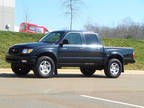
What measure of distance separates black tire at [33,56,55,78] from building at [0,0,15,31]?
6082 cm

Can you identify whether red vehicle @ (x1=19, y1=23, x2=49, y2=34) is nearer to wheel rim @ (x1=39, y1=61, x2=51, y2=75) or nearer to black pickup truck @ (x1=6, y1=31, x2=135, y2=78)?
black pickup truck @ (x1=6, y1=31, x2=135, y2=78)

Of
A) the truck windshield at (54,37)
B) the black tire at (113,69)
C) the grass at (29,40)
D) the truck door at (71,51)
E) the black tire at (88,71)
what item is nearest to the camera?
the truck door at (71,51)

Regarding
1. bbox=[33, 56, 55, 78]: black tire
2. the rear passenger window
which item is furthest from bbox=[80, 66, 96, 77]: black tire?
bbox=[33, 56, 55, 78]: black tire

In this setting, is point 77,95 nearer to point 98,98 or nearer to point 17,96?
point 98,98

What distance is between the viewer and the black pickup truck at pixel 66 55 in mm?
14594

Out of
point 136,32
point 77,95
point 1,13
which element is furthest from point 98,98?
point 136,32

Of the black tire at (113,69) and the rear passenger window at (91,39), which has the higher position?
the rear passenger window at (91,39)

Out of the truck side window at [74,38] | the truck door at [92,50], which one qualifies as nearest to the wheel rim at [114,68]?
the truck door at [92,50]

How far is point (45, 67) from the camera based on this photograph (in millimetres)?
14727

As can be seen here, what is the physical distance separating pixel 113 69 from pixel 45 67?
337 cm

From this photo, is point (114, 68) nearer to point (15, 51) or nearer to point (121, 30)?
point (15, 51)

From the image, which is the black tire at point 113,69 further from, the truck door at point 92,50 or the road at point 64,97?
the road at point 64,97

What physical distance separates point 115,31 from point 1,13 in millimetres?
31604

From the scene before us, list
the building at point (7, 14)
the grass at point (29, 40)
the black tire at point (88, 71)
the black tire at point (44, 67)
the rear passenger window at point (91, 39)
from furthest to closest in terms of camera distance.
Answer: the building at point (7, 14) < the grass at point (29, 40) < the black tire at point (88, 71) < the rear passenger window at point (91, 39) < the black tire at point (44, 67)
